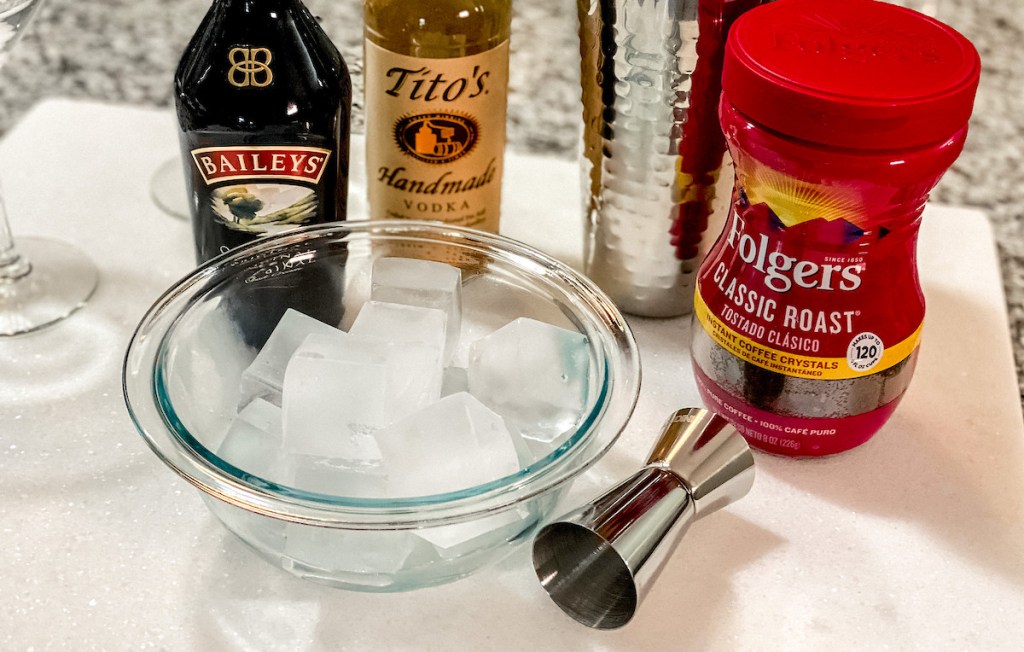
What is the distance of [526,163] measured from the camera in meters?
1.04

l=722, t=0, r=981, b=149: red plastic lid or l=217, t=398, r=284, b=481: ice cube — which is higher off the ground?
l=722, t=0, r=981, b=149: red plastic lid

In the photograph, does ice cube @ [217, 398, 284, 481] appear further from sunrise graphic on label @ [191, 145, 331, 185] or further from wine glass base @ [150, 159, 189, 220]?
wine glass base @ [150, 159, 189, 220]

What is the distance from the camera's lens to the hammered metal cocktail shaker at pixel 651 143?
70 centimetres

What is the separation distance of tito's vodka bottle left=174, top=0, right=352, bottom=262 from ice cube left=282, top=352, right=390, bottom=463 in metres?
0.14

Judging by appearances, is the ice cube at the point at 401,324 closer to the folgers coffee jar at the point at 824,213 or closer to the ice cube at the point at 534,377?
the ice cube at the point at 534,377

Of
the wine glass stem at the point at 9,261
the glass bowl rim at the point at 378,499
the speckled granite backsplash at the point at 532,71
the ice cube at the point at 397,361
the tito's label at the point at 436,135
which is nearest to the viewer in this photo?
the glass bowl rim at the point at 378,499

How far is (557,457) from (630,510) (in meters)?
0.06

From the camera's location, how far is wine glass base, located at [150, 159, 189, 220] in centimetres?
94

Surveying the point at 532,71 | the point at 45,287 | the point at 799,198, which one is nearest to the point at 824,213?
the point at 799,198

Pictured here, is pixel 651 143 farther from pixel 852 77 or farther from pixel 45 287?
pixel 45 287

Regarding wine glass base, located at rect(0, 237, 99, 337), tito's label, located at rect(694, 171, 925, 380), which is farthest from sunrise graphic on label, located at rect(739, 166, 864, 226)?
wine glass base, located at rect(0, 237, 99, 337)

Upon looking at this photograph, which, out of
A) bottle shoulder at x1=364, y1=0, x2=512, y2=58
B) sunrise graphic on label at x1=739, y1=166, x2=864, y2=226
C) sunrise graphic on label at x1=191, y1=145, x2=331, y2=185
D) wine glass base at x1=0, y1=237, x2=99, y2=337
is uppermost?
bottle shoulder at x1=364, y1=0, x2=512, y2=58

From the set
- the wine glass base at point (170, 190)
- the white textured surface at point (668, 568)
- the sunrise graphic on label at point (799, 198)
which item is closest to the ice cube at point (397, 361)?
the white textured surface at point (668, 568)

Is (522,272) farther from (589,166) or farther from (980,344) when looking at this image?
(980,344)
